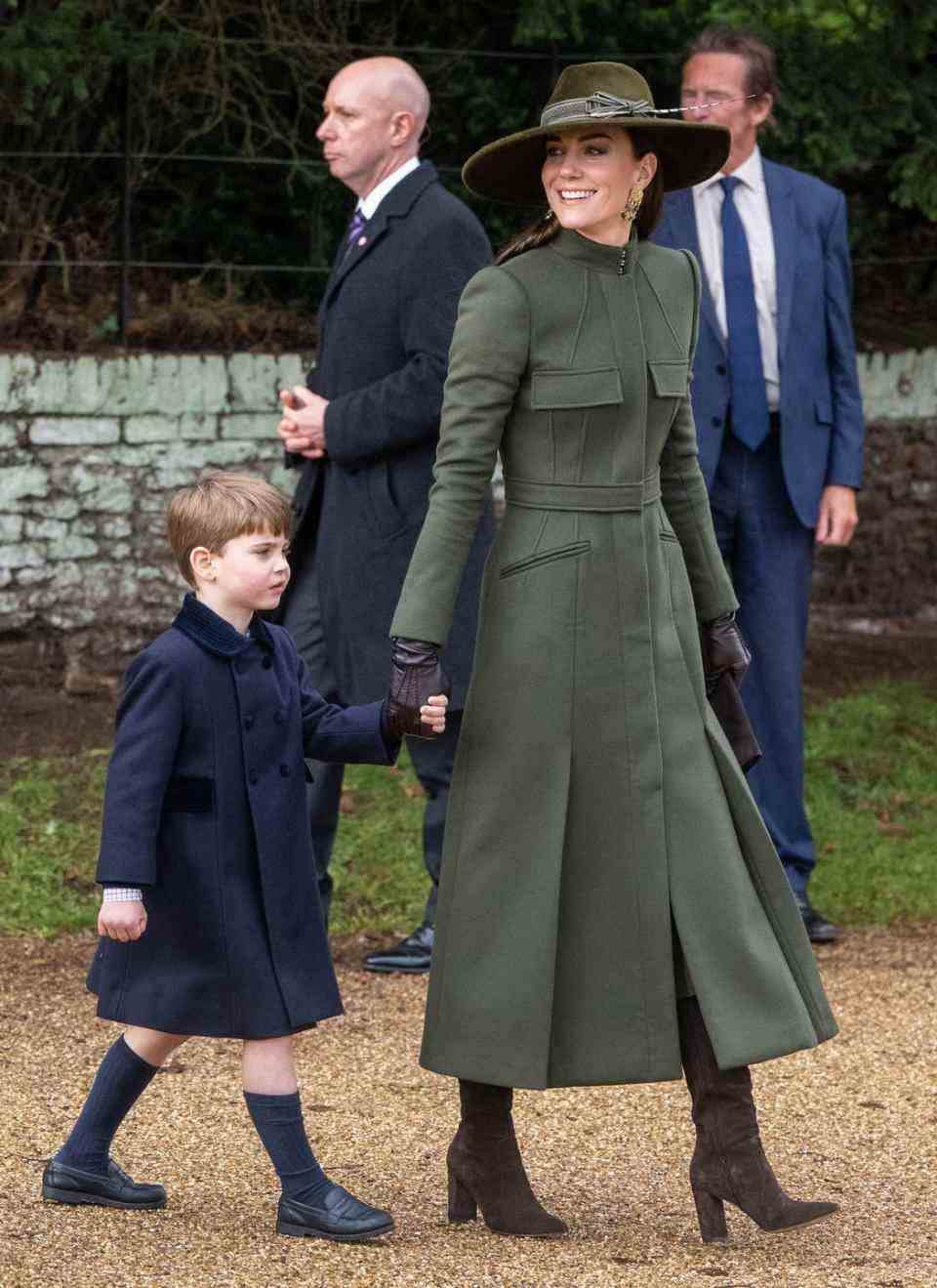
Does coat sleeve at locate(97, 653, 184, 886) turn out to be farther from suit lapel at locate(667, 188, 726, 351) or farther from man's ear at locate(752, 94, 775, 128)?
man's ear at locate(752, 94, 775, 128)

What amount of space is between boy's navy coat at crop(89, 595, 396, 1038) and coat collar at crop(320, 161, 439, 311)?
185 cm

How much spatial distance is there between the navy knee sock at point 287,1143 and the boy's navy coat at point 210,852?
126 millimetres

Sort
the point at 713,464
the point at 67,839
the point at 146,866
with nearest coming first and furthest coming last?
the point at 146,866 → the point at 713,464 → the point at 67,839

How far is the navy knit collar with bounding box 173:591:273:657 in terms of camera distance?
3.78 meters

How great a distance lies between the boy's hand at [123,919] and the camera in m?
3.65

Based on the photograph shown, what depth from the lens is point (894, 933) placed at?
636 cm

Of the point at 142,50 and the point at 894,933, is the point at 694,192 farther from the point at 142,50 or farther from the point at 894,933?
the point at 142,50

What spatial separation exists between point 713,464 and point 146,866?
278 cm

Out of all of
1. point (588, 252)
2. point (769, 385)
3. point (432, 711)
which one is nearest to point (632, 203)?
point (588, 252)

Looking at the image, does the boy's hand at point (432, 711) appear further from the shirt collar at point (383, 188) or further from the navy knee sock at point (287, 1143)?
the shirt collar at point (383, 188)

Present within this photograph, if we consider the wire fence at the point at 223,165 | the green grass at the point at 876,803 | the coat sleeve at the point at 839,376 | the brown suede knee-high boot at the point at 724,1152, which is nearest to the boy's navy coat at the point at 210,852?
the brown suede knee-high boot at the point at 724,1152

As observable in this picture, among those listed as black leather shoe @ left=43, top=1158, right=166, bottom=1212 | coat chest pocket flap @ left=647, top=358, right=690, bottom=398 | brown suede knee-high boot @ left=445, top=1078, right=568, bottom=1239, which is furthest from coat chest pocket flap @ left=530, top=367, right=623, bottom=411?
black leather shoe @ left=43, top=1158, right=166, bottom=1212

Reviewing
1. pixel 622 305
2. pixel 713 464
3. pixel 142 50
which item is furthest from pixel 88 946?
pixel 142 50

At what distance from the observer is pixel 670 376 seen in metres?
3.92
